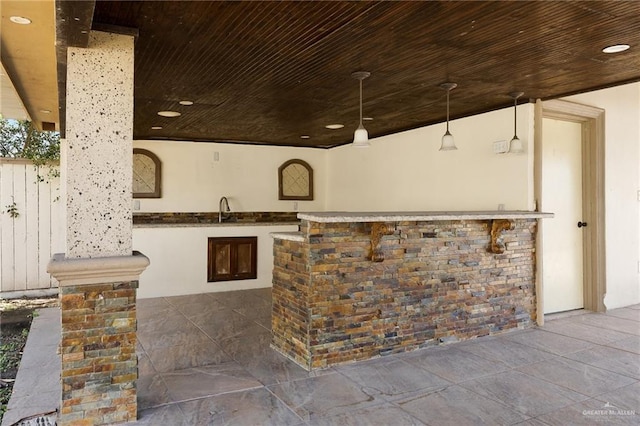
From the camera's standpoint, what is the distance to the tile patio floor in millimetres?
2629

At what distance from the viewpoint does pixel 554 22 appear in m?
2.66

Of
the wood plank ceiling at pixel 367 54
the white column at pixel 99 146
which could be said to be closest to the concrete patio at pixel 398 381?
the white column at pixel 99 146

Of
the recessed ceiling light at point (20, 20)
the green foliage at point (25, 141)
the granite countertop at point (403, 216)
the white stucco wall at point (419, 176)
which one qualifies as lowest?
the granite countertop at point (403, 216)

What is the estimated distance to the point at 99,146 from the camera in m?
2.58

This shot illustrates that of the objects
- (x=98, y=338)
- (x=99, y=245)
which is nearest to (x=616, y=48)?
(x=99, y=245)

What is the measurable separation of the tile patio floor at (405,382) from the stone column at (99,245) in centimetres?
33

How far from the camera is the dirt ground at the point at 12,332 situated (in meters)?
3.25

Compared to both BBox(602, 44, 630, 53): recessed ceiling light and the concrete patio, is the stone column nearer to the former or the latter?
the concrete patio

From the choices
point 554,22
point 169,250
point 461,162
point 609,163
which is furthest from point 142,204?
point 609,163

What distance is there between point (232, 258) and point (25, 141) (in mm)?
3572

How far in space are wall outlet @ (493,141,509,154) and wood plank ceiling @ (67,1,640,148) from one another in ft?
1.32

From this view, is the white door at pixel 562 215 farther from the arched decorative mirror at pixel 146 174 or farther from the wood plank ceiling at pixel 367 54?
the arched decorative mirror at pixel 146 174

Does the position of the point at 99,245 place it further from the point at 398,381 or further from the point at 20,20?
the point at 398,381

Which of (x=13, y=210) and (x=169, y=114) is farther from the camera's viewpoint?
(x=13, y=210)
